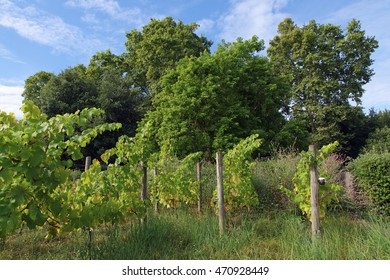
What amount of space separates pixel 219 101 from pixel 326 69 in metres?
12.2

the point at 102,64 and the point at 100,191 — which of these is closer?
the point at 100,191

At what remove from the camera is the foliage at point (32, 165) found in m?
2.65

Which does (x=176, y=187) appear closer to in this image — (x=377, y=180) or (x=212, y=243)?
(x=212, y=243)

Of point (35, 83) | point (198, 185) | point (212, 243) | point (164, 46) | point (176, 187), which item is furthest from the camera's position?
point (35, 83)

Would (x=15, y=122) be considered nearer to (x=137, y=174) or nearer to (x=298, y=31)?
(x=137, y=174)

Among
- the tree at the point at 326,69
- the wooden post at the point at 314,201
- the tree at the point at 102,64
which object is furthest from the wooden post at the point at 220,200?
the tree at the point at 102,64

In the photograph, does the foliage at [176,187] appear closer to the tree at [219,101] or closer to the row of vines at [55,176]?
the row of vines at [55,176]

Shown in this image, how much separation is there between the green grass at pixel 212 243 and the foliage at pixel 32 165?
1.04m

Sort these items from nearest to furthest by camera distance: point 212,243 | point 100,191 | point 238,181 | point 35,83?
point 100,191 → point 212,243 → point 238,181 → point 35,83

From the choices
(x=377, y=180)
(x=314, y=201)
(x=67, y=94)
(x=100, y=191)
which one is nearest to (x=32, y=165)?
(x=100, y=191)

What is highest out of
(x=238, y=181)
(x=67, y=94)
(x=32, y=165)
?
(x=67, y=94)

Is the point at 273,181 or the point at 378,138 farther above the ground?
the point at 378,138

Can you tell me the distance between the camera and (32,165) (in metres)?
2.70

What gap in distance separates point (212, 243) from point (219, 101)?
1245 centimetres
